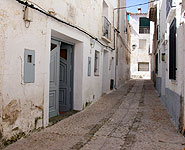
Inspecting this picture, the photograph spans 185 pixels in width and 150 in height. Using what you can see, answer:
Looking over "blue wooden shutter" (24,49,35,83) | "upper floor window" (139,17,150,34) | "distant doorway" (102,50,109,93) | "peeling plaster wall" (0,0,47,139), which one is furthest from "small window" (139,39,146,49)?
"blue wooden shutter" (24,49,35,83)

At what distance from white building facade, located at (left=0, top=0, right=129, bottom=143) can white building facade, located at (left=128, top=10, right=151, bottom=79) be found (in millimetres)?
23811

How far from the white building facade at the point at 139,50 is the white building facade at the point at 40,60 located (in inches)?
937

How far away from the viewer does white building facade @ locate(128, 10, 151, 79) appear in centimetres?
3120

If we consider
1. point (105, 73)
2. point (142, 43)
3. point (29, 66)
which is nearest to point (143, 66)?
point (142, 43)

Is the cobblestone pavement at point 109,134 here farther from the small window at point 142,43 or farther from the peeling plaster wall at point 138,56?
the small window at point 142,43

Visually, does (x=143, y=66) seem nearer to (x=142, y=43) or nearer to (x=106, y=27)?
(x=142, y=43)

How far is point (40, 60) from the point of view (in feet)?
15.8

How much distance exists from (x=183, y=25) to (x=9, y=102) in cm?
391

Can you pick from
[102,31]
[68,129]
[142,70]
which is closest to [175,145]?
[68,129]

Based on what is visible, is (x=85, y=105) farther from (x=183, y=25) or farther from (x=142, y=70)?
(x=142, y=70)

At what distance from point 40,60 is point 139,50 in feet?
92.9

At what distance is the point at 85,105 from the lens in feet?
25.8

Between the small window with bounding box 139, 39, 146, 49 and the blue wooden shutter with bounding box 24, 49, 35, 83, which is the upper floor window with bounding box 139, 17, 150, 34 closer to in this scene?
the small window with bounding box 139, 39, 146, 49

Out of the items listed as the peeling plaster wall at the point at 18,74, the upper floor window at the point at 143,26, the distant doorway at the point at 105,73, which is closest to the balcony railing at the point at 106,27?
the distant doorway at the point at 105,73
